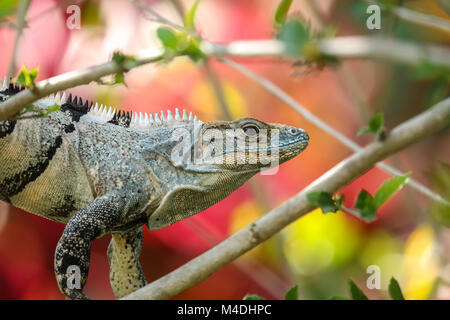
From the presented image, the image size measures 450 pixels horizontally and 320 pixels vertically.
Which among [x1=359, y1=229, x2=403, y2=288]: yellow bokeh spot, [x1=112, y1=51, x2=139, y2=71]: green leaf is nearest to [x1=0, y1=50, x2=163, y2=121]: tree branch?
[x1=112, y1=51, x2=139, y2=71]: green leaf

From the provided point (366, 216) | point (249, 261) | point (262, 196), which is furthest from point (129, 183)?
point (249, 261)

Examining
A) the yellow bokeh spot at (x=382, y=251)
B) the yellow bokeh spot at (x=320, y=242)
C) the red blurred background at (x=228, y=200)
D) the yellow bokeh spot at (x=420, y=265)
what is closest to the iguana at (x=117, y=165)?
the red blurred background at (x=228, y=200)

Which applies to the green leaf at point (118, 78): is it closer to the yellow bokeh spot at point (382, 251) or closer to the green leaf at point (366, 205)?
the green leaf at point (366, 205)

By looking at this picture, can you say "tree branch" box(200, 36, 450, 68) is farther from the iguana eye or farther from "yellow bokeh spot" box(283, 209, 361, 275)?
"yellow bokeh spot" box(283, 209, 361, 275)

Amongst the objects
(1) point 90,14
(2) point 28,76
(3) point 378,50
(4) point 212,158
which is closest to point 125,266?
Answer: (4) point 212,158

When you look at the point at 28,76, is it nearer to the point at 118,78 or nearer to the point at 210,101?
the point at 118,78

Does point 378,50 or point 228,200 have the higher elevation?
point 378,50
